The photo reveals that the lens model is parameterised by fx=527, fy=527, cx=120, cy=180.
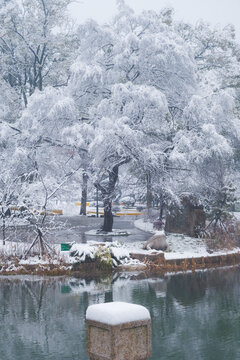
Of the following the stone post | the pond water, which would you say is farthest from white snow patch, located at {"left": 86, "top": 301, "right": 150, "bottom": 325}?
the pond water

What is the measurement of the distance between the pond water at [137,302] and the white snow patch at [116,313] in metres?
2.89

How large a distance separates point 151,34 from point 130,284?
1417cm

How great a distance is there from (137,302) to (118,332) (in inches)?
273

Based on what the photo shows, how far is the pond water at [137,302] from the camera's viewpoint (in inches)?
341

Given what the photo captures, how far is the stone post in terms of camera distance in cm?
535

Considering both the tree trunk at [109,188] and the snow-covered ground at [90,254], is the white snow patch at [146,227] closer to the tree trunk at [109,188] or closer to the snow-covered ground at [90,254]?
the tree trunk at [109,188]

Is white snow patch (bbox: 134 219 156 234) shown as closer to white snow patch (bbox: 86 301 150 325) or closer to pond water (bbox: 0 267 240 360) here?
pond water (bbox: 0 267 240 360)

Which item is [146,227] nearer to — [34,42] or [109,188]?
[109,188]

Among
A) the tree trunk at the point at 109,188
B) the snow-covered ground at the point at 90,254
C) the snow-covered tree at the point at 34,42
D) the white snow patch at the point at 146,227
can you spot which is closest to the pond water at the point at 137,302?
the snow-covered ground at the point at 90,254

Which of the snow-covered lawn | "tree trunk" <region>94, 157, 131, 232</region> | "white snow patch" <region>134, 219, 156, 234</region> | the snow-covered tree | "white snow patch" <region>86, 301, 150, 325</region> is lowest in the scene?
the snow-covered lawn

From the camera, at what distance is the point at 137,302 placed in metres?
12.2

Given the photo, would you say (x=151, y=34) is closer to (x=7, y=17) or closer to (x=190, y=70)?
(x=190, y=70)

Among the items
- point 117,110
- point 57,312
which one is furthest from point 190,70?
point 57,312

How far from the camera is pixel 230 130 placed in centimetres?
2503
